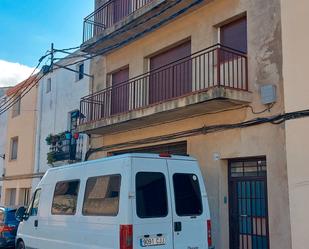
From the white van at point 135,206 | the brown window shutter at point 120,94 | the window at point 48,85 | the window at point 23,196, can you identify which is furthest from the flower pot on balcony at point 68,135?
the white van at point 135,206

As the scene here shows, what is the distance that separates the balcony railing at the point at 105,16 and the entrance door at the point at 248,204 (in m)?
6.88

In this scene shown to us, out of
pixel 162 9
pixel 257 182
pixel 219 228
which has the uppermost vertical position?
pixel 162 9

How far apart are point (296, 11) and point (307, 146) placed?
9.02 ft

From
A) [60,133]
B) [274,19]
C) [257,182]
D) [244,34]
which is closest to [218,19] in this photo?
[244,34]

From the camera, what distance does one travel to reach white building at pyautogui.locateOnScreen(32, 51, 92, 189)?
16.5 meters

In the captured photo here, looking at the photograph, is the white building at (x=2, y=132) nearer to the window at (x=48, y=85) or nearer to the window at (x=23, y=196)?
the window at (x=23, y=196)

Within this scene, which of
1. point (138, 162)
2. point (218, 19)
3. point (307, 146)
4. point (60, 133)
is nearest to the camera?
point (138, 162)

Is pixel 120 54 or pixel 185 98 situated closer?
pixel 185 98

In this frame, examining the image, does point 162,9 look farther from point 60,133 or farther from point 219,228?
point 60,133

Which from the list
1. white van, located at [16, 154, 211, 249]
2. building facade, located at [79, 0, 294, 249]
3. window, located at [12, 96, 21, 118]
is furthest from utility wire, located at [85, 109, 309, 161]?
window, located at [12, 96, 21, 118]

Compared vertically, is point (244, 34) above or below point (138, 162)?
above

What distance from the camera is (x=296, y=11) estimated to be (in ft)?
28.3

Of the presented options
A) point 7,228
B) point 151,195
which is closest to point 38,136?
point 7,228

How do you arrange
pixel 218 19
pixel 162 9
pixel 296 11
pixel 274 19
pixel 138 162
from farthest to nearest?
pixel 162 9 → pixel 218 19 → pixel 274 19 → pixel 296 11 → pixel 138 162
